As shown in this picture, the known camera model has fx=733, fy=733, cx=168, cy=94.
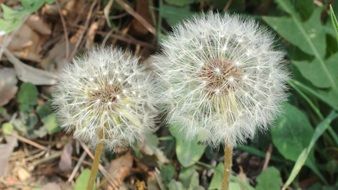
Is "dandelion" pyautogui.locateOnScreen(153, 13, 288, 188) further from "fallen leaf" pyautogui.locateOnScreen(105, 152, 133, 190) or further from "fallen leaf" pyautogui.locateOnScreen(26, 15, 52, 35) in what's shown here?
"fallen leaf" pyautogui.locateOnScreen(26, 15, 52, 35)

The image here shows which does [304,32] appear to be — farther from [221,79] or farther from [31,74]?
[31,74]

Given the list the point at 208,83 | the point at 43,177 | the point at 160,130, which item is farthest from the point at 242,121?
the point at 43,177

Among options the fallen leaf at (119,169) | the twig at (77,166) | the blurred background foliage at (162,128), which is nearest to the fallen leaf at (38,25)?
the blurred background foliage at (162,128)

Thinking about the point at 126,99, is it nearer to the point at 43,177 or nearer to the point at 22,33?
the point at 43,177

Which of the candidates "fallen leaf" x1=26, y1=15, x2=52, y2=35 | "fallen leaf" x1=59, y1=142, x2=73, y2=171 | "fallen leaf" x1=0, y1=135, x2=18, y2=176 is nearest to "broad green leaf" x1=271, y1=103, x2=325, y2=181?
"fallen leaf" x1=59, y1=142, x2=73, y2=171

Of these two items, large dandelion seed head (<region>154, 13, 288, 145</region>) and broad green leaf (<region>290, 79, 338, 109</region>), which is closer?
large dandelion seed head (<region>154, 13, 288, 145</region>)

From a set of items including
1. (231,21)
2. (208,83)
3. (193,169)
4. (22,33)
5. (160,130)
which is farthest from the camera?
(22,33)

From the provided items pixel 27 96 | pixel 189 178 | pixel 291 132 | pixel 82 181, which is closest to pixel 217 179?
pixel 189 178
